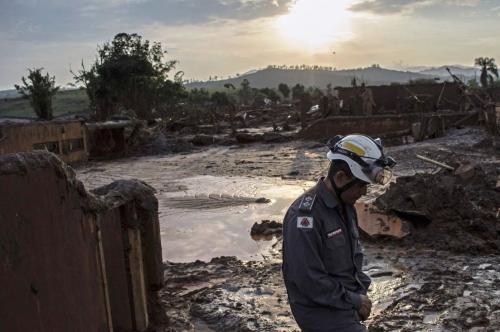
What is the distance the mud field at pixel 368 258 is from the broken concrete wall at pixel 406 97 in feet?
41.3

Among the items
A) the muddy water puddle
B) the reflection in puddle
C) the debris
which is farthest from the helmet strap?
the debris

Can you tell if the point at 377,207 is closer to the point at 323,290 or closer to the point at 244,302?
the point at 244,302

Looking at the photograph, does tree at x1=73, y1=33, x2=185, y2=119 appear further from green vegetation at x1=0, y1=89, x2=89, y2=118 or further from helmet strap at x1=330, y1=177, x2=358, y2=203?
helmet strap at x1=330, y1=177, x2=358, y2=203

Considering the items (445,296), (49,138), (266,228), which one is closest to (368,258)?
(445,296)

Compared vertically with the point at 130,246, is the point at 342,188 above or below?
above

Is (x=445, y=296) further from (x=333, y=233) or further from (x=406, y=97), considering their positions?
(x=406, y=97)

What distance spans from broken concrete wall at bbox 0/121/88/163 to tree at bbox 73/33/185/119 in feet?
48.3

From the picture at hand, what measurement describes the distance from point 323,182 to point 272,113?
132ft

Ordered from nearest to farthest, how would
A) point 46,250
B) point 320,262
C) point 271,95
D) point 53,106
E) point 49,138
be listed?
point 320,262
point 46,250
point 49,138
point 53,106
point 271,95

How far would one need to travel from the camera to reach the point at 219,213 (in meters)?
11.2

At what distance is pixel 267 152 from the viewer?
22.6 meters

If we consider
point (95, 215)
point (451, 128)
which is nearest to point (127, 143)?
point (451, 128)

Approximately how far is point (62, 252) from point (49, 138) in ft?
52.0

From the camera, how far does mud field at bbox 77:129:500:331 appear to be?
18.5ft
